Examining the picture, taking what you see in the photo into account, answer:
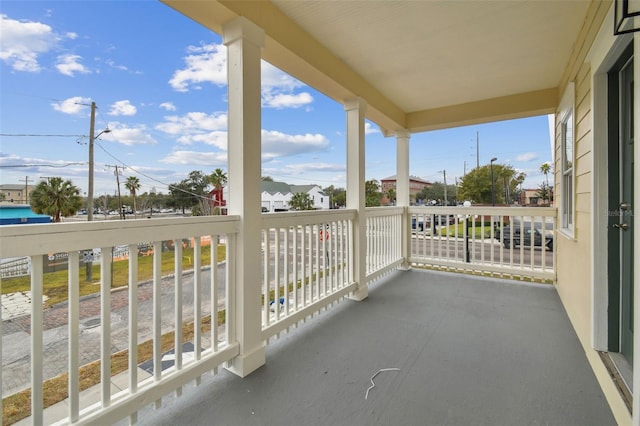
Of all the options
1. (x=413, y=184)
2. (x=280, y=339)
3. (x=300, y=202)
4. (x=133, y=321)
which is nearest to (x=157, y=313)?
(x=133, y=321)

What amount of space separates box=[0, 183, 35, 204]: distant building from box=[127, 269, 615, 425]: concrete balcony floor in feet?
3.75

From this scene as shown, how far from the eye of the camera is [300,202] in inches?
97.0

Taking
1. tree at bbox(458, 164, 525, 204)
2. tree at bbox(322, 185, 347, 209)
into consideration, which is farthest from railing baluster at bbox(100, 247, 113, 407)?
tree at bbox(458, 164, 525, 204)

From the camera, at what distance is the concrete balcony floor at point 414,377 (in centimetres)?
149

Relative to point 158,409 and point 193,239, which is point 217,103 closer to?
point 193,239

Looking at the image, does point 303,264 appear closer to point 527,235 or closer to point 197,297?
point 197,297

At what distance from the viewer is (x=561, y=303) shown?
2.99 m

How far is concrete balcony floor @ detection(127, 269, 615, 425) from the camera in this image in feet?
4.89

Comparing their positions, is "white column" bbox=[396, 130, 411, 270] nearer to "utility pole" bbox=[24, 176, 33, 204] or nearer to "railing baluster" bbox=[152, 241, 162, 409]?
"railing baluster" bbox=[152, 241, 162, 409]

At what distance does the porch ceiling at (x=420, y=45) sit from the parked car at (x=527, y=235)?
55.7 inches

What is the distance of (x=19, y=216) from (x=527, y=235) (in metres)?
4.76

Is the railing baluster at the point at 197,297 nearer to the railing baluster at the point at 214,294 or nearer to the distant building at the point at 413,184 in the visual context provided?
the railing baluster at the point at 214,294

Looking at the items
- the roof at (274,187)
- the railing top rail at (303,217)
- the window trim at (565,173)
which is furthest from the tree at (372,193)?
the window trim at (565,173)

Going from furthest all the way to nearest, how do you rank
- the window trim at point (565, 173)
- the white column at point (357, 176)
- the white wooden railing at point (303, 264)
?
the white column at point (357, 176)
the window trim at point (565, 173)
the white wooden railing at point (303, 264)
